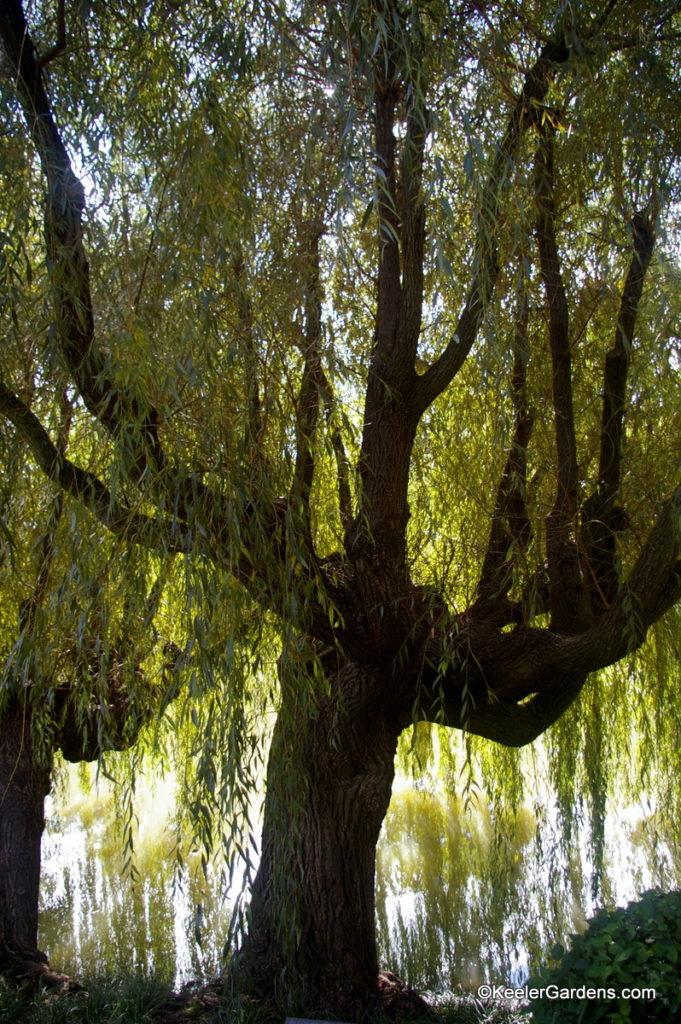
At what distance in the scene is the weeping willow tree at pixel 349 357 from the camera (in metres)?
2.38

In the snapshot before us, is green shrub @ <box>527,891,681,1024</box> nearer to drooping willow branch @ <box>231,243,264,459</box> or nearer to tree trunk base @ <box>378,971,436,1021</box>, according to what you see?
tree trunk base @ <box>378,971,436,1021</box>

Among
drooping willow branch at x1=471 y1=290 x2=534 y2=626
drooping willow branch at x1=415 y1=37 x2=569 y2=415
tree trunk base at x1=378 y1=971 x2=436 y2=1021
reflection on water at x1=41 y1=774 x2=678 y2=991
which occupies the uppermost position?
drooping willow branch at x1=415 y1=37 x2=569 y2=415

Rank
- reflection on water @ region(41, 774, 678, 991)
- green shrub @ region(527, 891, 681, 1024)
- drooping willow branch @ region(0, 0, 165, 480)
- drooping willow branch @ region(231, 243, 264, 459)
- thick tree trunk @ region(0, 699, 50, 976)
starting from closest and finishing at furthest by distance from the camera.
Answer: green shrub @ region(527, 891, 681, 1024) < drooping willow branch @ region(0, 0, 165, 480) < drooping willow branch @ region(231, 243, 264, 459) < thick tree trunk @ region(0, 699, 50, 976) < reflection on water @ region(41, 774, 678, 991)

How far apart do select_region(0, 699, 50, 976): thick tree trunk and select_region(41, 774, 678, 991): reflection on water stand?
12.9 inches

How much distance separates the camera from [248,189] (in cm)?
265

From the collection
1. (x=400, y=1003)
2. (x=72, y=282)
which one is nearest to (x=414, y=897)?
(x=400, y=1003)

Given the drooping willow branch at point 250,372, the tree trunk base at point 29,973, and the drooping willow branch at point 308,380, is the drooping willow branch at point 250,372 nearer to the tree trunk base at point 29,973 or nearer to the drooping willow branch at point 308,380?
the drooping willow branch at point 308,380

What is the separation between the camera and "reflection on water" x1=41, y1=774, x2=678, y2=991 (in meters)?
4.52

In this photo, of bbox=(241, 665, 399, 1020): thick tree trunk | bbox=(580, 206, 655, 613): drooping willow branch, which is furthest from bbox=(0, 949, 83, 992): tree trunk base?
bbox=(580, 206, 655, 613): drooping willow branch

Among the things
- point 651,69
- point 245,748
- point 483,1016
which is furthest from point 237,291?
point 483,1016

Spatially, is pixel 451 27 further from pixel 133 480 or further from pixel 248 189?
pixel 133 480

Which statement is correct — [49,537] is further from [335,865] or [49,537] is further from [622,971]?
[622,971]

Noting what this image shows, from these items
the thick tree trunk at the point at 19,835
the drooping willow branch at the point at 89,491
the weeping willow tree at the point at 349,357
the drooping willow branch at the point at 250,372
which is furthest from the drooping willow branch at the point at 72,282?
the thick tree trunk at the point at 19,835

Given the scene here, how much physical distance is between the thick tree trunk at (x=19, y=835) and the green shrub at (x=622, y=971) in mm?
2354
